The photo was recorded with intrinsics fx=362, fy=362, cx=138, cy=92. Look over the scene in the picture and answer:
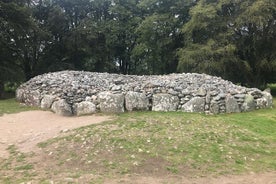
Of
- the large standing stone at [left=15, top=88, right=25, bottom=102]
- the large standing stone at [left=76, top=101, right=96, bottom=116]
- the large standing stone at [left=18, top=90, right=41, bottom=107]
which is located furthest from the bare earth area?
the large standing stone at [left=15, top=88, right=25, bottom=102]

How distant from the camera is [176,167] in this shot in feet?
30.7

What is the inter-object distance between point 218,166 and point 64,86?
13000 millimetres

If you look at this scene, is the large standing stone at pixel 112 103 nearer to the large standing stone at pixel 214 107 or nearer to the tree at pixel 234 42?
the large standing stone at pixel 214 107

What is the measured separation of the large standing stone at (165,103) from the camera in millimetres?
17891

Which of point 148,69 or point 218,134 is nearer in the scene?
point 218,134

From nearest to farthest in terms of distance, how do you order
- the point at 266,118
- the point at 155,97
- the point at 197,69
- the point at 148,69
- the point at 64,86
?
the point at 266,118 → the point at 155,97 → the point at 64,86 → the point at 197,69 → the point at 148,69

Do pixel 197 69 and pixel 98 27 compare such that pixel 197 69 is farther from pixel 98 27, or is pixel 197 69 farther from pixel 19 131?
pixel 19 131

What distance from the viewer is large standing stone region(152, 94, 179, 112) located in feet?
58.7

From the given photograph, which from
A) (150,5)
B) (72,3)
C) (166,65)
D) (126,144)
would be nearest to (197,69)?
(166,65)

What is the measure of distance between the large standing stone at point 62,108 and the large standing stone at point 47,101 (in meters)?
1.47

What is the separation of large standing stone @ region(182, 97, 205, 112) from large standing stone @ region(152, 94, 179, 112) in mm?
499

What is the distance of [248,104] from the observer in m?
18.6

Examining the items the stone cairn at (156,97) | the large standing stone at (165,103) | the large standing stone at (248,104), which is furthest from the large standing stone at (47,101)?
the large standing stone at (248,104)

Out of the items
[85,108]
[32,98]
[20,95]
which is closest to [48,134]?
[85,108]
